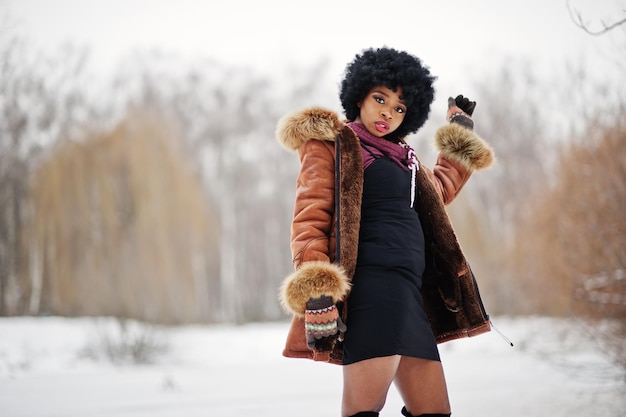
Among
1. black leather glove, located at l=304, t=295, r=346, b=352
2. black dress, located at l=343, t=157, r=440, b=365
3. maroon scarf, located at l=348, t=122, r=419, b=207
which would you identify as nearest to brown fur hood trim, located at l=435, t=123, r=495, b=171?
maroon scarf, located at l=348, t=122, r=419, b=207

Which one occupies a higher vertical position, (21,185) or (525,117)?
(525,117)

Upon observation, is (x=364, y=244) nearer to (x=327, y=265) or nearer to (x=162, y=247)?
(x=327, y=265)

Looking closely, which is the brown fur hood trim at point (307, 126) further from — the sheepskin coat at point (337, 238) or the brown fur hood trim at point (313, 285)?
the brown fur hood trim at point (313, 285)

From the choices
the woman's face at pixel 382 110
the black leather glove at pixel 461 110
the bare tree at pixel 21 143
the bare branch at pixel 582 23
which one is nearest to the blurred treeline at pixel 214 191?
the bare tree at pixel 21 143

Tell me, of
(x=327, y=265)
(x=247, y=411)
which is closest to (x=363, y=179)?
(x=327, y=265)

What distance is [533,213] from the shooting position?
10.0 metres

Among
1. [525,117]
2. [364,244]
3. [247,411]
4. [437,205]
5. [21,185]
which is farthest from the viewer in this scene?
[525,117]

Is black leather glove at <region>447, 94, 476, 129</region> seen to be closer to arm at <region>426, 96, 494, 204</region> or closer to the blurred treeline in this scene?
arm at <region>426, 96, 494, 204</region>

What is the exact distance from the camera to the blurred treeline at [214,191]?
6180 mm

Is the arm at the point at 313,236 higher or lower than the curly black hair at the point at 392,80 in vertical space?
lower

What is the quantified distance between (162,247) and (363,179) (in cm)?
1102

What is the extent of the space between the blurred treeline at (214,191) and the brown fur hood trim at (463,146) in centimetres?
258

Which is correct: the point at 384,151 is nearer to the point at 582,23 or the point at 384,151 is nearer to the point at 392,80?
the point at 392,80

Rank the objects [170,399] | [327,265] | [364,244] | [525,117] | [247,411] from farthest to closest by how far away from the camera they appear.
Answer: [525,117] → [170,399] → [247,411] → [364,244] → [327,265]
